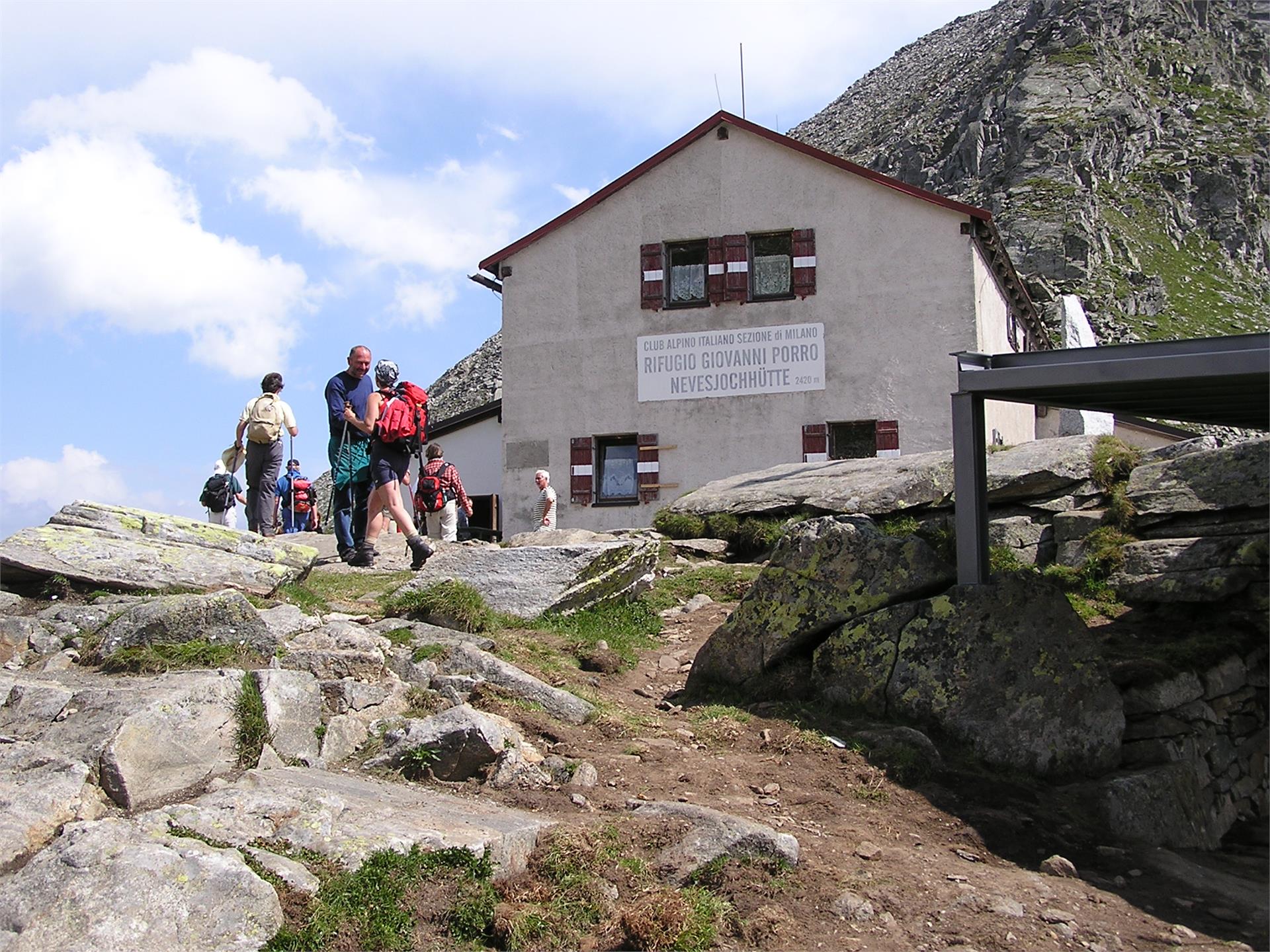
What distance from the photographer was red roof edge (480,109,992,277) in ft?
69.8

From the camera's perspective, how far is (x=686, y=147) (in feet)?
74.9

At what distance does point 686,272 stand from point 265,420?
37.3ft

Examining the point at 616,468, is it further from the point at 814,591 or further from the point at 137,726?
the point at 137,726

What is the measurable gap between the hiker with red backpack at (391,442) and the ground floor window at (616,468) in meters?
11.1

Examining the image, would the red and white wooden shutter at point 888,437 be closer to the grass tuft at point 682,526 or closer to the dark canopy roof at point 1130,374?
the grass tuft at point 682,526

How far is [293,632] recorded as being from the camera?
25.8 ft

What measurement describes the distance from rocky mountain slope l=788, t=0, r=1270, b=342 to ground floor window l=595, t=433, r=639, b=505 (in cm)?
5385

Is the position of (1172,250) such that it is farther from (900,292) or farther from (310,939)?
(310,939)

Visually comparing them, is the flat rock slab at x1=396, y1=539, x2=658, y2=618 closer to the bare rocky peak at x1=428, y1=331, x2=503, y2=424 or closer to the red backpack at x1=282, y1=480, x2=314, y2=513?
the red backpack at x1=282, y1=480, x2=314, y2=513

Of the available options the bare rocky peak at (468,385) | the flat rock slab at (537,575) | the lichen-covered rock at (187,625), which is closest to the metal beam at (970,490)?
the flat rock slab at (537,575)

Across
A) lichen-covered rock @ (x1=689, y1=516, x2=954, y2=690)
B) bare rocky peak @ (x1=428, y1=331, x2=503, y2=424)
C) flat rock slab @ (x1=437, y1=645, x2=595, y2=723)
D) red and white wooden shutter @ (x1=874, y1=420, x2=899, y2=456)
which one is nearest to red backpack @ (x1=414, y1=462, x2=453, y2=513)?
lichen-covered rock @ (x1=689, y1=516, x2=954, y2=690)

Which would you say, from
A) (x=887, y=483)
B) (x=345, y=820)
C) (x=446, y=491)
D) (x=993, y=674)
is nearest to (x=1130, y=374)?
(x=993, y=674)

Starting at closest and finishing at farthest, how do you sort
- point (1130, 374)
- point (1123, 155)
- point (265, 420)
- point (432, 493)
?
point (1130, 374) < point (265, 420) < point (432, 493) < point (1123, 155)

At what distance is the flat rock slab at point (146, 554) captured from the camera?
808cm
